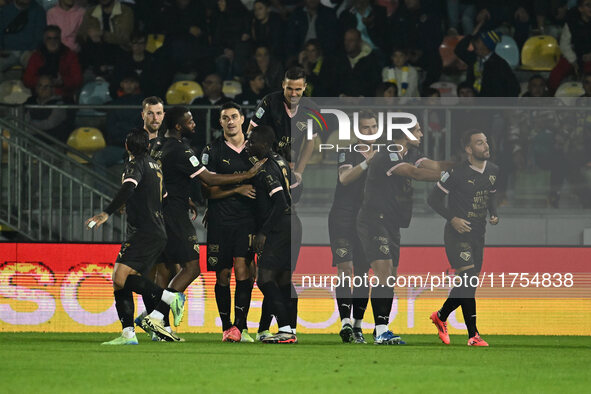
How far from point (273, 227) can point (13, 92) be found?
776 cm

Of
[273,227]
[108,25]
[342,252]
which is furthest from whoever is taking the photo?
[108,25]

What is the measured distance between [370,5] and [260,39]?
1.70 metres

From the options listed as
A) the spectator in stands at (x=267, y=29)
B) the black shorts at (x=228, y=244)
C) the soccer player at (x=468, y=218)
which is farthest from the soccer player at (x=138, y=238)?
the spectator in stands at (x=267, y=29)

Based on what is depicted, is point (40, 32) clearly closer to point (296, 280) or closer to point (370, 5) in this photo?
point (370, 5)

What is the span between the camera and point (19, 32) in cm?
1725

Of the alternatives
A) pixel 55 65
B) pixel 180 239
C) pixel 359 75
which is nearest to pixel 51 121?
pixel 55 65

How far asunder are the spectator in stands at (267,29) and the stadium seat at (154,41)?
1.56 meters

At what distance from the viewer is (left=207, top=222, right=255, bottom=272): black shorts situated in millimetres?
10328

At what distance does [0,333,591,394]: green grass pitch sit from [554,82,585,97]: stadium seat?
5.44 metres

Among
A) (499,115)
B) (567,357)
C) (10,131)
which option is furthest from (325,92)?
(567,357)

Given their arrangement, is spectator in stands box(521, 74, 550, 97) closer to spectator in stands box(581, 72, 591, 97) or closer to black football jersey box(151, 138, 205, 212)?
spectator in stands box(581, 72, 591, 97)

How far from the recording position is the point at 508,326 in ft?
40.4

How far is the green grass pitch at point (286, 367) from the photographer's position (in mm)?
6746

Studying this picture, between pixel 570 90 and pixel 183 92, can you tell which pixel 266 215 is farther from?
pixel 570 90
